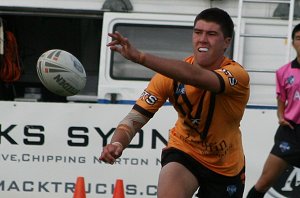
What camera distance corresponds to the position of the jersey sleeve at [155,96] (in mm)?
5602

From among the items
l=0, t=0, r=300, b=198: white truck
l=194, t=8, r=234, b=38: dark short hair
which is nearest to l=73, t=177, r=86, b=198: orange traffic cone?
l=0, t=0, r=300, b=198: white truck

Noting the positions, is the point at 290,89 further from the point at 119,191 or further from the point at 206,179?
the point at 206,179

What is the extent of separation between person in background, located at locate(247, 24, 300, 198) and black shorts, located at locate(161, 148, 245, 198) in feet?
9.59

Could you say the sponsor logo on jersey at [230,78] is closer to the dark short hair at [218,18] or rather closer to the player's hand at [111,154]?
the dark short hair at [218,18]

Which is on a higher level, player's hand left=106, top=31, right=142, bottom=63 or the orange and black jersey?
player's hand left=106, top=31, right=142, bottom=63

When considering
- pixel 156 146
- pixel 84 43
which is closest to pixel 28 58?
pixel 84 43

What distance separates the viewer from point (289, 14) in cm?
980

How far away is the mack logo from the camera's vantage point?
9.28 metres

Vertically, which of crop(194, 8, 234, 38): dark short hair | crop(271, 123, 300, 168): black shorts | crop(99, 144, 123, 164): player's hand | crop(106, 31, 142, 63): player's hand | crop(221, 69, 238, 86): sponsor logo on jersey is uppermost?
crop(194, 8, 234, 38): dark short hair

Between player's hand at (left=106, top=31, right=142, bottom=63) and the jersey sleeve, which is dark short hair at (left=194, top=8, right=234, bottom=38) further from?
player's hand at (left=106, top=31, right=142, bottom=63)

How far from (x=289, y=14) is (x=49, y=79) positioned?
3820mm

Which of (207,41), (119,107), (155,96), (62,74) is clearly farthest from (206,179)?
(119,107)

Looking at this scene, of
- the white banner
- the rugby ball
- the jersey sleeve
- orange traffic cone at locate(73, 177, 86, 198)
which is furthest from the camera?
the white banner

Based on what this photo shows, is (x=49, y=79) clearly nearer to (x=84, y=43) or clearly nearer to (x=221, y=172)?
(x=221, y=172)
